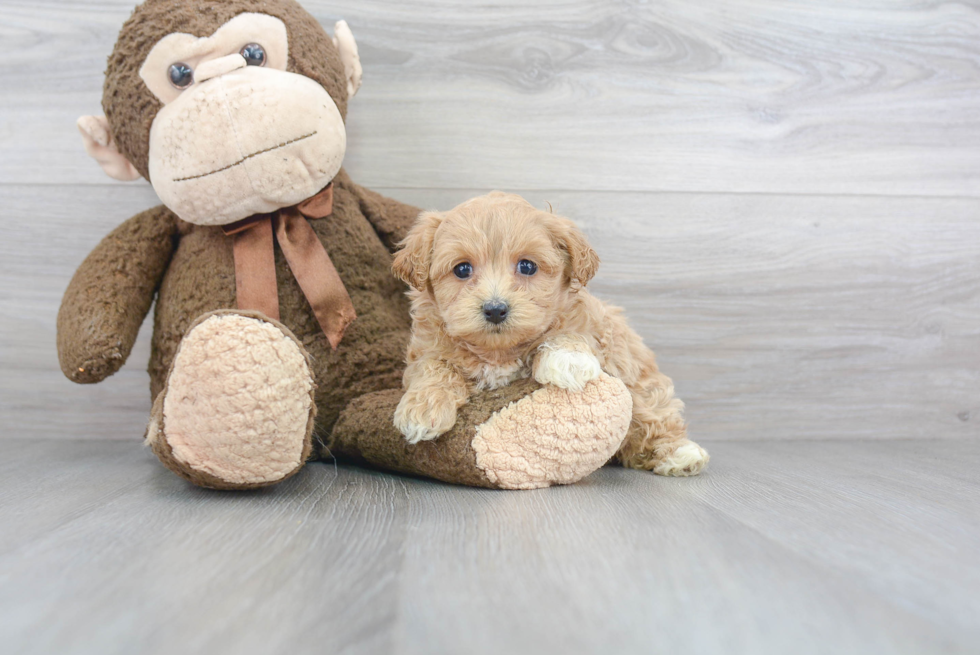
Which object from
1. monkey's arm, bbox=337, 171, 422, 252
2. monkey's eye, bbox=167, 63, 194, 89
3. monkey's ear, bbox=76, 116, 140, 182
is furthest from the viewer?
monkey's arm, bbox=337, 171, 422, 252

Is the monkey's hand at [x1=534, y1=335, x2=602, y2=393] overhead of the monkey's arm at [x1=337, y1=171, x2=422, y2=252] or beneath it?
beneath

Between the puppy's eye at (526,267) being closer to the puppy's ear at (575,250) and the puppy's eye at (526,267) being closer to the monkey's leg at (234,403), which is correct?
the puppy's ear at (575,250)

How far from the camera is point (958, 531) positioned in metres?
0.82

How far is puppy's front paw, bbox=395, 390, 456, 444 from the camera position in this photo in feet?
3.10

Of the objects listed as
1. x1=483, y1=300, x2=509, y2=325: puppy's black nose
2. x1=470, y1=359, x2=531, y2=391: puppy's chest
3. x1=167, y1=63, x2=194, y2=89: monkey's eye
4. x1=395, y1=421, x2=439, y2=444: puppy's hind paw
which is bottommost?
x1=395, y1=421, x2=439, y2=444: puppy's hind paw

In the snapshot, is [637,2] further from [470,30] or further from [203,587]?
[203,587]

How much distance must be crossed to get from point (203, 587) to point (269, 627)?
107 mm

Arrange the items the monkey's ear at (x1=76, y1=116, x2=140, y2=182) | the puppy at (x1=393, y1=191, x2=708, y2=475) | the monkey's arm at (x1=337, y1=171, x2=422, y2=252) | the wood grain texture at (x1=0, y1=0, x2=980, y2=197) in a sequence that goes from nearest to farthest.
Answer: the puppy at (x1=393, y1=191, x2=708, y2=475) < the monkey's ear at (x1=76, y1=116, x2=140, y2=182) < the monkey's arm at (x1=337, y1=171, x2=422, y2=252) < the wood grain texture at (x1=0, y1=0, x2=980, y2=197)

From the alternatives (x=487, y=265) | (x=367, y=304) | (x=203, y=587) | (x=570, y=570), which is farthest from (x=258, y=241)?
(x=570, y=570)

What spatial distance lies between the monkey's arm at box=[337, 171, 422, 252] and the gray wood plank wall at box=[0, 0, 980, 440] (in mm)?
186

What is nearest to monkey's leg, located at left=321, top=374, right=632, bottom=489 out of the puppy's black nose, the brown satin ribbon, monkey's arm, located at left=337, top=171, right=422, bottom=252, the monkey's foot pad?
the monkey's foot pad

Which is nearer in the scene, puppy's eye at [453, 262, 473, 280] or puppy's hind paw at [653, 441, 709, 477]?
puppy's eye at [453, 262, 473, 280]

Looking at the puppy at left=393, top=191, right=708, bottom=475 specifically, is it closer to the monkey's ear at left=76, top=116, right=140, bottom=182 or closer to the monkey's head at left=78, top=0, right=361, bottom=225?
the monkey's head at left=78, top=0, right=361, bottom=225

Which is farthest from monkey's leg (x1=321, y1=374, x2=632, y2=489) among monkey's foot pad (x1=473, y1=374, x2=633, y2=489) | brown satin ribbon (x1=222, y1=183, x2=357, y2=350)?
brown satin ribbon (x1=222, y1=183, x2=357, y2=350)
